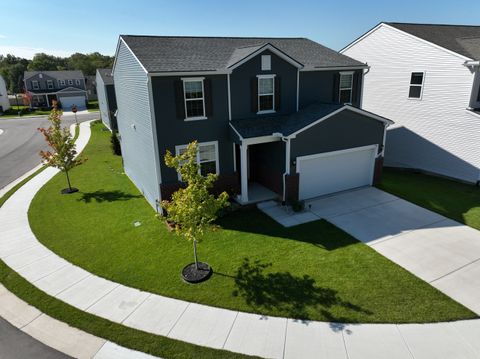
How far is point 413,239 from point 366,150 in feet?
20.0

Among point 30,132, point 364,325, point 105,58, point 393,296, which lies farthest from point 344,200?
point 105,58

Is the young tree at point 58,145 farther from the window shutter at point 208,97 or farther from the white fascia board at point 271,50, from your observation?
the white fascia board at point 271,50

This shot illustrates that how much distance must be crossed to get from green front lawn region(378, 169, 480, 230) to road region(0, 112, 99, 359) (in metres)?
15.4

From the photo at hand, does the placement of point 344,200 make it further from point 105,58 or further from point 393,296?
point 105,58

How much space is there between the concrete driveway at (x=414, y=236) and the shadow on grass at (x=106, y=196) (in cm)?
973

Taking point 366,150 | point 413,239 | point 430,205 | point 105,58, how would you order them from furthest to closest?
1. point 105,58
2. point 366,150
3. point 430,205
4. point 413,239

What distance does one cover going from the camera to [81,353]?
25.4 ft

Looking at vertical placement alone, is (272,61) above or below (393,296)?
above

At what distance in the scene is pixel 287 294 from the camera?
9.50m

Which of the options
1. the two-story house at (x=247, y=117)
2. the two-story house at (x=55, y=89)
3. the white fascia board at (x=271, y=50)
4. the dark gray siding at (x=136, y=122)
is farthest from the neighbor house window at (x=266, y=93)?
the two-story house at (x=55, y=89)

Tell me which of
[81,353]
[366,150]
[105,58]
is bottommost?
[81,353]

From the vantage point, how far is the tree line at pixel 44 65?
9375 cm

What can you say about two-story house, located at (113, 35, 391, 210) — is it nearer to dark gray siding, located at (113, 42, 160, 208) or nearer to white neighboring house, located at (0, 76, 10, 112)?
dark gray siding, located at (113, 42, 160, 208)

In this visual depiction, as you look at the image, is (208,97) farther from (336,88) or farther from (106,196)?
(106,196)
